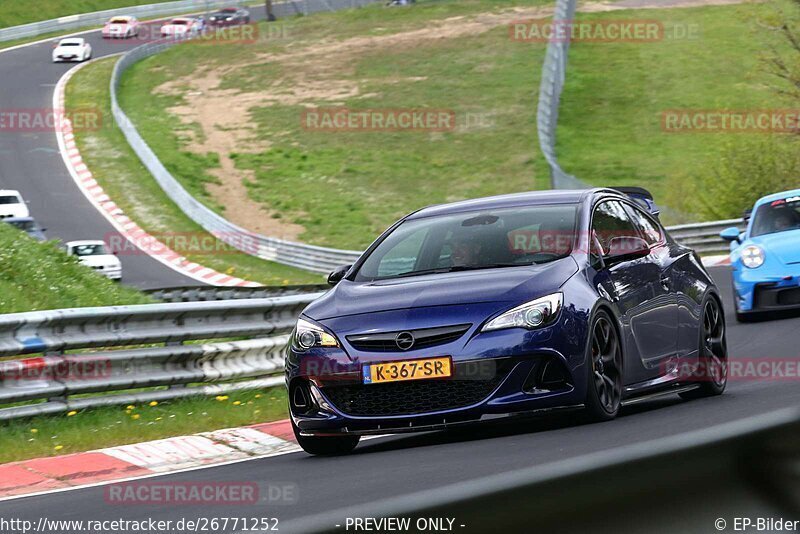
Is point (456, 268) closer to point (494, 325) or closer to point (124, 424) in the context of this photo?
point (494, 325)

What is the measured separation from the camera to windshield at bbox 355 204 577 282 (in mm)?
8570

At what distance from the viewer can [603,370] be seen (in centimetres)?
813

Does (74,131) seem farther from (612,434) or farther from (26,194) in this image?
(612,434)

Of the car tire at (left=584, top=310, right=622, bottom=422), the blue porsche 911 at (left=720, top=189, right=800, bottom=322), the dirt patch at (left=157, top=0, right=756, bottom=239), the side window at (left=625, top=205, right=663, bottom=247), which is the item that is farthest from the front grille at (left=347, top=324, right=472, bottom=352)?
the dirt patch at (left=157, top=0, right=756, bottom=239)

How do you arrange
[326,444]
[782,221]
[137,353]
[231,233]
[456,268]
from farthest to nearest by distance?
[231,233]
[782,221]
[137,353]
[456,268]
[326,444]

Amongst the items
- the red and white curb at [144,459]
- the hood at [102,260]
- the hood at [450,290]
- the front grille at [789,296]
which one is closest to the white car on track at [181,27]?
the hood at [102,260]

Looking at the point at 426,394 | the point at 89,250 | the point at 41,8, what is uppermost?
the point at 426,394

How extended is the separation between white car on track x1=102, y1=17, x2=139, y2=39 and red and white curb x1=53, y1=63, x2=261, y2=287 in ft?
69.2

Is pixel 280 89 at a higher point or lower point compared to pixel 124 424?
lower

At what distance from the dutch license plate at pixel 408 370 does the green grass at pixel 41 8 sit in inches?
2939

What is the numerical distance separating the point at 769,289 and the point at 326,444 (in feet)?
27.9

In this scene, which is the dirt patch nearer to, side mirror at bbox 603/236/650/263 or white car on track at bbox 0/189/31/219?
white car on track at bbox 0/189/31/219

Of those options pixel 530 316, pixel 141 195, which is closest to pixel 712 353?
pixel 530 316

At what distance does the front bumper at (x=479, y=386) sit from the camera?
7.64m
